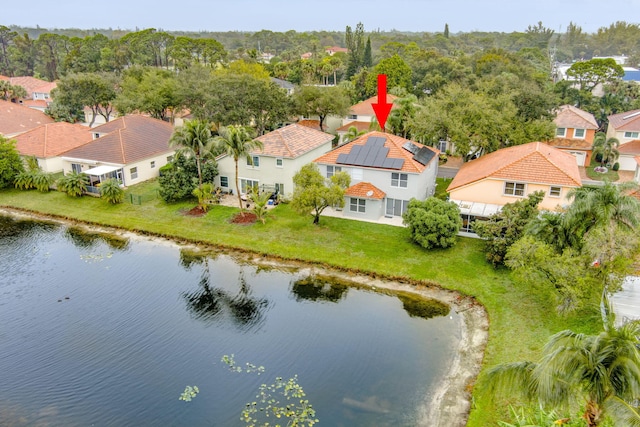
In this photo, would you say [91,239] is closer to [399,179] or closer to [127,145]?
[127,145]

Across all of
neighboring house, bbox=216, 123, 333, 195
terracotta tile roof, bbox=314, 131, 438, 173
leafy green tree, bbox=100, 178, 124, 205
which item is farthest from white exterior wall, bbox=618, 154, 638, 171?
leafy green tree, bbox=100, 178, 124, 205

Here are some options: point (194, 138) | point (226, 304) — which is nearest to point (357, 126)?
point (194, 138)

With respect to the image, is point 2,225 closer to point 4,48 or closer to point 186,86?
point 186,86

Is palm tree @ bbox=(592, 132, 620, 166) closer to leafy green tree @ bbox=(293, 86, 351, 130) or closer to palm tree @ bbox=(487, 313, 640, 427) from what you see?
leafy green tree @ bbox=(293, 86, 351, 130)

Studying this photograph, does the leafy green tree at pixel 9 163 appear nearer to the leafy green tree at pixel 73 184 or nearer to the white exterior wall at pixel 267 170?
the leafy green tree at pixel 73 184

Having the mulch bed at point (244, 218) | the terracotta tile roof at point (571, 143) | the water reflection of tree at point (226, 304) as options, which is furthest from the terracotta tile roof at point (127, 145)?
the terracotta tile roof at point (571, 143)
